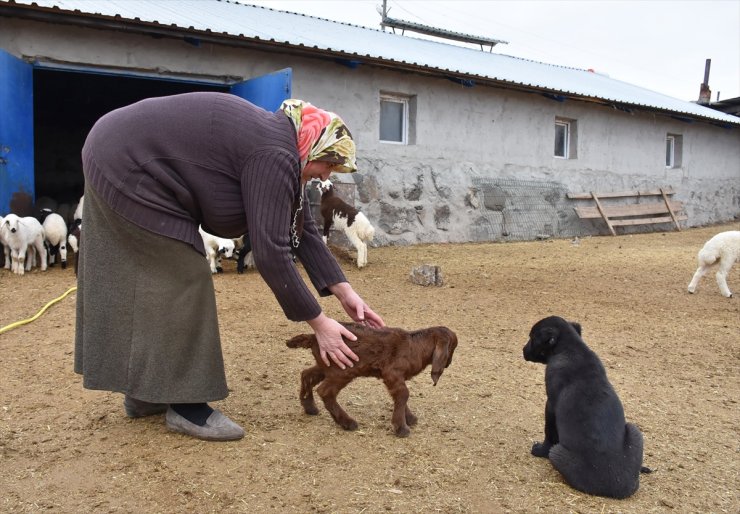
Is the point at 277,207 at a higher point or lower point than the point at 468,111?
lower

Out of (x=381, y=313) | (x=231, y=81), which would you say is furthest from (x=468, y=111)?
(x=381, y=313)

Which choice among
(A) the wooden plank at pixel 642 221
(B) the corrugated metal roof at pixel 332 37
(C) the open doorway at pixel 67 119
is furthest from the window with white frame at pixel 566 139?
(C) the open doorway at pixel 67 119

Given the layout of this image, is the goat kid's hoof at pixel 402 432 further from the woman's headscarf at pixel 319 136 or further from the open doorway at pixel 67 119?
the open doorway at pixel 67 119

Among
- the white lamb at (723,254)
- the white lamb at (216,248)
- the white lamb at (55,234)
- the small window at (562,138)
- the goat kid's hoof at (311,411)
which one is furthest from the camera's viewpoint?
the small window at (562,138)

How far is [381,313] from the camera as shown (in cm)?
620

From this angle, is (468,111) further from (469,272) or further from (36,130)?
(36,130)

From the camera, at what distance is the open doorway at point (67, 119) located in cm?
1506

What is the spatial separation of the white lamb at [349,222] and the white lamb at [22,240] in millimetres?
3737

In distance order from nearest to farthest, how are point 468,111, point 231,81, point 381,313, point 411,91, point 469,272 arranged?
point 381,313 < point 469,272 < point 231,81 < point 411,91 < point 468,111

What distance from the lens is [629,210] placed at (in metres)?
16.1

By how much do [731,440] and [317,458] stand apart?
223 cm

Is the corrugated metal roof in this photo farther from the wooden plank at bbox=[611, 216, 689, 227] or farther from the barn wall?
the wooden plank at bbox=[611, 216, 689, 227]

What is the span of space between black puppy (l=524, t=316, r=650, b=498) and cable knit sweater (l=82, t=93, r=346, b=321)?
1.21 m

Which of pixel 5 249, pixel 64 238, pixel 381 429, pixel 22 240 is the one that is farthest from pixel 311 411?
pixel 64 238
